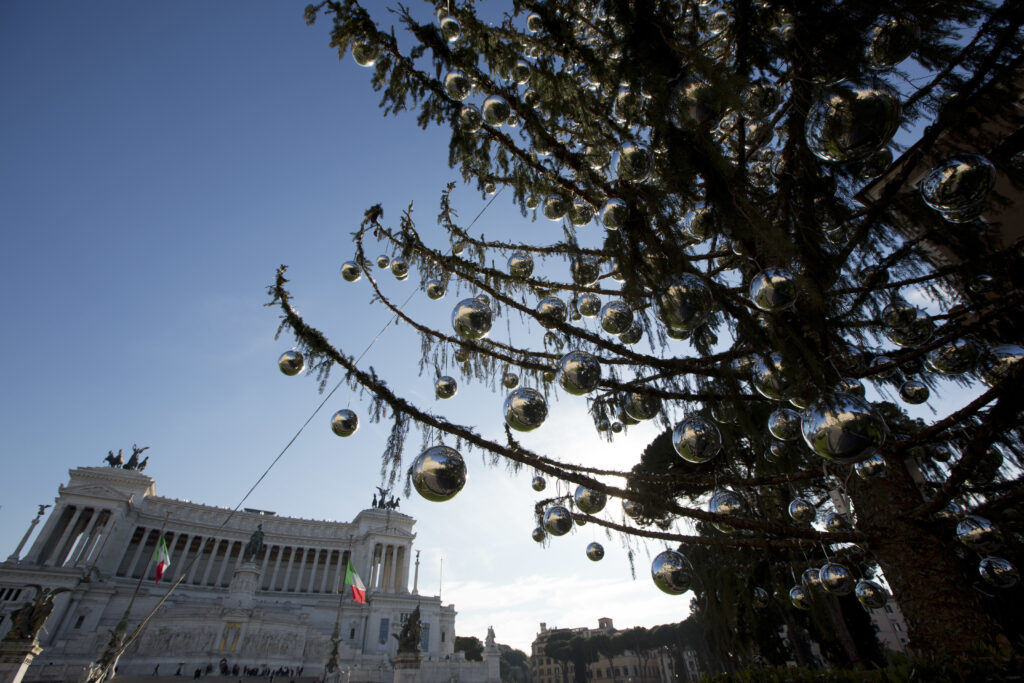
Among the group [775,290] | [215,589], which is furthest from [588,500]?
[215,589]

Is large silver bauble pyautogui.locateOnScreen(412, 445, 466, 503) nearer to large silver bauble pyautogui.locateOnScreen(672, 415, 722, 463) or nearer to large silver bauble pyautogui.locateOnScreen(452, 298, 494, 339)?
large silver bauble pyautogui.locateOnScreen(452, 298, 494, 339)

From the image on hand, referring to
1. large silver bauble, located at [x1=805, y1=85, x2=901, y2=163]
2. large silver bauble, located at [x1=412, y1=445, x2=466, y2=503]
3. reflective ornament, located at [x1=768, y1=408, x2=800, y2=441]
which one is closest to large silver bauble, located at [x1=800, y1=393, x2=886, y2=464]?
reflective ornament, located at [x1=768, y1=408, x2=800, y2=441]

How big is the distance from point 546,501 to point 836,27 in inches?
149

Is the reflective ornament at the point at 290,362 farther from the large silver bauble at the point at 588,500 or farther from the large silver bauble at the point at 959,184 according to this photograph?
the large silver bauble at the point at 959,184

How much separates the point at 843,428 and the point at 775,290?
0.65 meters

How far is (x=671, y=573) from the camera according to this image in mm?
3148

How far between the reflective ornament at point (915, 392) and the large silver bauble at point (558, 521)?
321 cm

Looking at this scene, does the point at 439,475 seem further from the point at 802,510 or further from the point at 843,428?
the point at 802,510

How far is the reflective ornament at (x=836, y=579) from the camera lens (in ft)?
12.2

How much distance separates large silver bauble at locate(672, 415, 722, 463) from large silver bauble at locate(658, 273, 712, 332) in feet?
2.71

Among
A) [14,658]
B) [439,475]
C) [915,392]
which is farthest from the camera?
[14,658]

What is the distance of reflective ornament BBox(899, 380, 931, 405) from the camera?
385cm

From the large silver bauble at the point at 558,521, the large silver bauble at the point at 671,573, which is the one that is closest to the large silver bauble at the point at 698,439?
the large silver bauble at the point at 671,573

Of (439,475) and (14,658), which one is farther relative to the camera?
(14,658)
